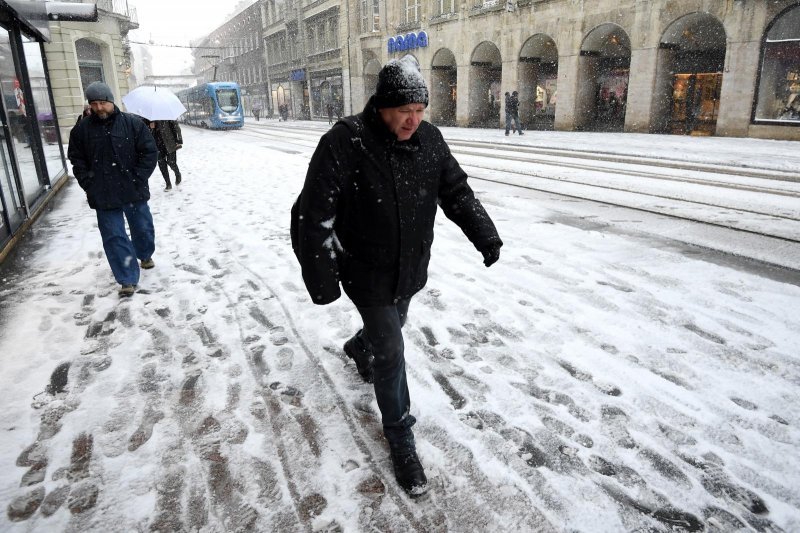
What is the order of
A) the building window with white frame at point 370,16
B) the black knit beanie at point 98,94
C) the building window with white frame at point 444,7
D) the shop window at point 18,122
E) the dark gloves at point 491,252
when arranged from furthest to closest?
the building window with white frame at point 370,16
the building window with white frame at point 444,7
the shop window at point 18,122
the black knit beanie at point 98,94
the dark gloves at point 491,252

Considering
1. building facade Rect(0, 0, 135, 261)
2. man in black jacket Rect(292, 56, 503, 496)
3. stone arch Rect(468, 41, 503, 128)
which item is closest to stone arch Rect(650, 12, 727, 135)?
stone arch Rect(468, 41, 503, 128)

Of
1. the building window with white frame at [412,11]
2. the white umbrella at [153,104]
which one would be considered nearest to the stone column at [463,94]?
the building window with white frame at [412,11]

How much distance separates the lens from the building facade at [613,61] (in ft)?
54.3

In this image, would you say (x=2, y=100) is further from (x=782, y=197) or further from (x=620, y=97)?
(x=620, y=97)

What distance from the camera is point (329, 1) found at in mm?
40375

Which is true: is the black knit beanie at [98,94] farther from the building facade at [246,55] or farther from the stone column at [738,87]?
the building facade at [246,55]

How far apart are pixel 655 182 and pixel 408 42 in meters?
25.8

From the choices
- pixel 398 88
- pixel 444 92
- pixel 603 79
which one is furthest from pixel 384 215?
pixel 444 92

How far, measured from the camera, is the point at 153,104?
7371 mm

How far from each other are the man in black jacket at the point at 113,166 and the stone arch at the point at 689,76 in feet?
66.1

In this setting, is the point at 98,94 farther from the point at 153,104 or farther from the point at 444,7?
the point at 444,7

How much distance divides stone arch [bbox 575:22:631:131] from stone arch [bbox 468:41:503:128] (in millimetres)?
6013

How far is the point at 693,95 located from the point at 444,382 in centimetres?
2147

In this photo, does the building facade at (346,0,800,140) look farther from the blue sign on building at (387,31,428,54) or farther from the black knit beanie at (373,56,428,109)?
the black knit beanie at (373,56,428,109)
